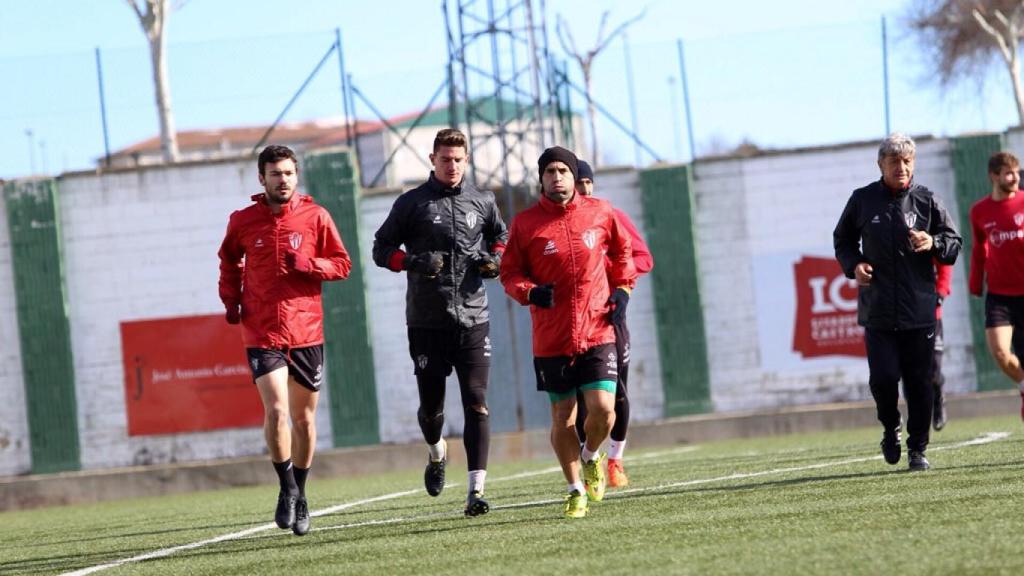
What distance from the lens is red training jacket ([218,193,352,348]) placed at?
29.4 ft

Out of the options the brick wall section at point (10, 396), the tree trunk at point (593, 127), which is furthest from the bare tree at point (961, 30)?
the brick wall section at point (10, 396)

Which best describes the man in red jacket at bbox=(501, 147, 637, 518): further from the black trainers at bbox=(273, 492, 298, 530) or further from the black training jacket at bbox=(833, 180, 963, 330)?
the black training jacket at bbox=(833, 180, 963, 330)

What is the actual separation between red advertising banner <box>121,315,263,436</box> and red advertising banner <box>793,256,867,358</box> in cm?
720

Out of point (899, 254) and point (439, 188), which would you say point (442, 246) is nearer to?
point (439, 188)

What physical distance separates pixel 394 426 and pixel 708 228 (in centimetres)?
495

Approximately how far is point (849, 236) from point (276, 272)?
3804mm

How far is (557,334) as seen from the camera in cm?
870

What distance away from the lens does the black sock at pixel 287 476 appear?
895 cm

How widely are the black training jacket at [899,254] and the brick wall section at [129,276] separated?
11447 millimetres

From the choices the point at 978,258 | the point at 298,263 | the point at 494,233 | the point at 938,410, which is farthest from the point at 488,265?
the point at 938,410

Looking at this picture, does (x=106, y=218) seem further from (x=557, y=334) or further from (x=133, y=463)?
(x=557, y=334)

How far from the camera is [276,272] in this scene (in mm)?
9000

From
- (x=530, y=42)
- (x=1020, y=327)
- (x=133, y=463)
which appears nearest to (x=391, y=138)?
(x=530, y=42)

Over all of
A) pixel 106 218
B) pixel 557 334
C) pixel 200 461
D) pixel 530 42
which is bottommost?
pixel 200 461
